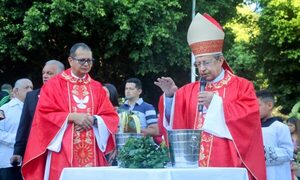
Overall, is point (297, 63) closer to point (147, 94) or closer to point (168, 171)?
point (147, 94)

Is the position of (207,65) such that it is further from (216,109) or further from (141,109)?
(141,109)

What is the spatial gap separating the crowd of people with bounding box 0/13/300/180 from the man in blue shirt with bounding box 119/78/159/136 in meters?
1.52

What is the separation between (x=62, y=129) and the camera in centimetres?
619

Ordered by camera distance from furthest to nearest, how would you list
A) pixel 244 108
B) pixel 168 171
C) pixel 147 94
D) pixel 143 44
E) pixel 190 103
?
pixel 147 94
pixel 143 44
pixel 190 103
pixel 244 108
pixel 168 171

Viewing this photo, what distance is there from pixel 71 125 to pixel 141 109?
2.26m

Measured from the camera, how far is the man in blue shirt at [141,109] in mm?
8203

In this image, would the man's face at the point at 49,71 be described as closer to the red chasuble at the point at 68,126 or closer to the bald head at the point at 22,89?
the red chasuble at the point at 68,126

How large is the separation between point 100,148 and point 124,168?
6.12ft

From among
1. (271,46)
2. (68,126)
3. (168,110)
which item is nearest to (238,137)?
(168,110)

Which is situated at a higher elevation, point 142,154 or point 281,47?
point 281,47

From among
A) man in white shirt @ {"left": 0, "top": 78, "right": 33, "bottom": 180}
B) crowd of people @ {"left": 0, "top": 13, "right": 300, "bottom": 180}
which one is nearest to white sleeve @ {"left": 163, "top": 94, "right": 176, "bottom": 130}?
crowd of people @ {"left": 0, "top": 13, "right": 300, "bottom": 180}

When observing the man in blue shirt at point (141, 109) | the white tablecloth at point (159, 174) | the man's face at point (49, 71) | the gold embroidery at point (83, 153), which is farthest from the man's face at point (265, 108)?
the white tablecloth at point (159, 174)

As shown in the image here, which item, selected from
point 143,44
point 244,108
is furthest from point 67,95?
point 143,44

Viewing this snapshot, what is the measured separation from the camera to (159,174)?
4363mm
